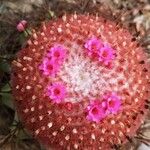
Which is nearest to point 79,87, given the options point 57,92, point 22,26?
point 57,92

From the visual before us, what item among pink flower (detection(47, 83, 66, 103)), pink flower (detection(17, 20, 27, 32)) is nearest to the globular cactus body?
pink flower (detection(47, 83, 66, 103))

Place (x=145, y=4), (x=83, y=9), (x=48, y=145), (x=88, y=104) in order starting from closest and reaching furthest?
1. (x=88, y=104)
2. (x=48, y=145)
3. (x=83, y=9)
4. (x=145, y=4)

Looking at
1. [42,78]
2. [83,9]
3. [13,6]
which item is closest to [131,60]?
[42,78]

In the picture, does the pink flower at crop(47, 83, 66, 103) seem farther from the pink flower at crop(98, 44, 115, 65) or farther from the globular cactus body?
the pink flower at crop(98, 44, 115, 65)

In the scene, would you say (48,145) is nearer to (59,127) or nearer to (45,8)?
(59,127)

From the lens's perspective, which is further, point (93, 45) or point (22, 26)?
point (22, 26)

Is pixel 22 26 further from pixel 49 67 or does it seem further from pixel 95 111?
pixel 95 111

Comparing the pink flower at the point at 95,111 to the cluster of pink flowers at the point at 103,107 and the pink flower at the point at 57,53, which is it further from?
the pink flower at the point at 57,53
